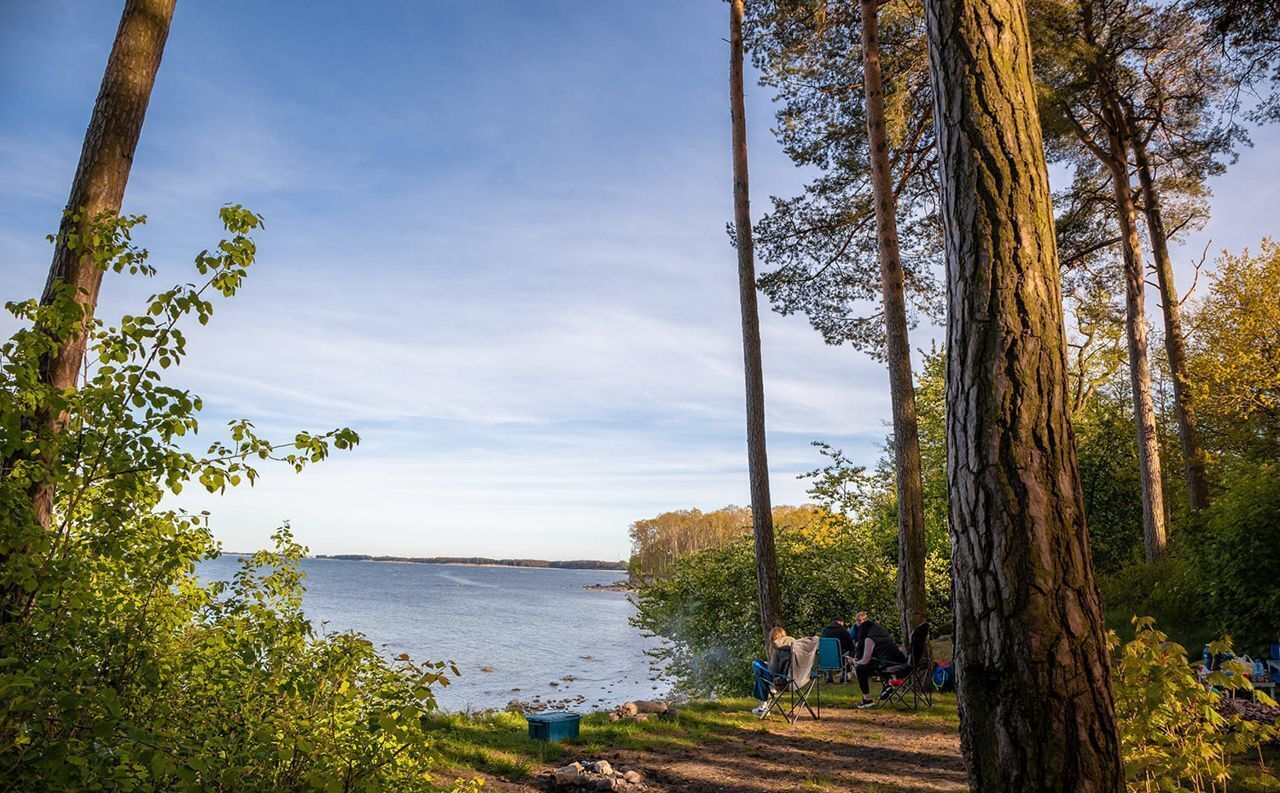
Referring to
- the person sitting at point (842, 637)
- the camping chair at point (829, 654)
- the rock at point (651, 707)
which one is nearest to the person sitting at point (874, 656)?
the camping chair at point (829, 654)

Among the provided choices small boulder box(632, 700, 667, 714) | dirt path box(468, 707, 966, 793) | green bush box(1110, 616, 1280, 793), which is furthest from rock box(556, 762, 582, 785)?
green bush box(1110, 616, 1280, 793)

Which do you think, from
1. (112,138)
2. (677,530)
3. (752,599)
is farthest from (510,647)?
(677,530)

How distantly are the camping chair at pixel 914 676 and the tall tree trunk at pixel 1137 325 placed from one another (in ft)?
21.3

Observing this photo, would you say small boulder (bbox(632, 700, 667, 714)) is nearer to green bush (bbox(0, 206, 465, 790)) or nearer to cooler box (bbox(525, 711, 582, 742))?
cooler box (bbox(525, 711, 582, 742))

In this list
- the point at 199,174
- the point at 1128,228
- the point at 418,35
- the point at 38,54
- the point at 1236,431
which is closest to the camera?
the point at 38,54

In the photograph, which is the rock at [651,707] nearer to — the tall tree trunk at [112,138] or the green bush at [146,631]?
the green bush at [146,631]

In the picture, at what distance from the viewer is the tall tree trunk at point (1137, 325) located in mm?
12266

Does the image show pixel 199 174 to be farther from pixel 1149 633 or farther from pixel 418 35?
pixel 1149 633

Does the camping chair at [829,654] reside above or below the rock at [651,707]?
above

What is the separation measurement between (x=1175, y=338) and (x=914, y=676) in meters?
8.57

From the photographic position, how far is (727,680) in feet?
37.1

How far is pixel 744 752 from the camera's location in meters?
6.19

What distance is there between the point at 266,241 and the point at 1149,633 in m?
3.99

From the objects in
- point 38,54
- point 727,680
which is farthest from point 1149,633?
point 727,680
